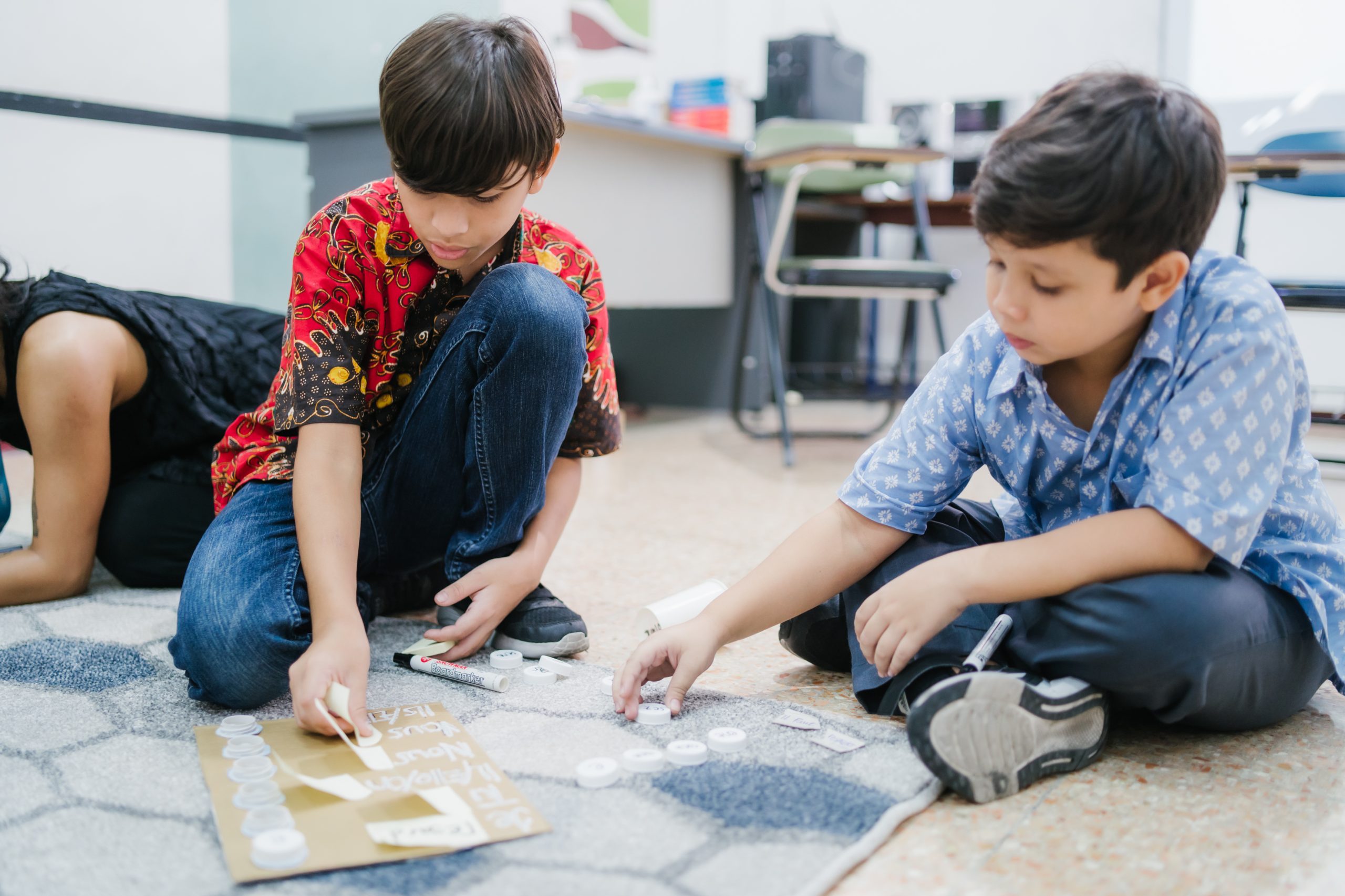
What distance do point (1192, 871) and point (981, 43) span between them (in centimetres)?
364

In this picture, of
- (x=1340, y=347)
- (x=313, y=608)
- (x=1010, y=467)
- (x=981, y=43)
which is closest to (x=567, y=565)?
(x=313, y=608)

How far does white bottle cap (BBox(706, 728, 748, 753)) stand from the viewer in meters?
0.79

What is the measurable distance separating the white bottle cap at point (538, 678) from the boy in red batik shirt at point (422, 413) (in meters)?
0.06

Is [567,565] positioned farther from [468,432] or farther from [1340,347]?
[1340,347]

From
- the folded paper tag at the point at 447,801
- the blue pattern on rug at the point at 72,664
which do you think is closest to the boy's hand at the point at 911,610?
the folded paper tag at the point at 447,801

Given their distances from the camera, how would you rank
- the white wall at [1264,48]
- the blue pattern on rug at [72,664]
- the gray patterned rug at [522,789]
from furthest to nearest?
the white wall at [1264,48], the blue pattern on rug at [72,664], the gray patterned rug at [522,789]

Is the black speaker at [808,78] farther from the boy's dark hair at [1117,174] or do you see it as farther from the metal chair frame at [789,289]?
the boy's dark hair at [1117,174]

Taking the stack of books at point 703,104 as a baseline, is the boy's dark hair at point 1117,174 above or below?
below

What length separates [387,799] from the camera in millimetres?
680

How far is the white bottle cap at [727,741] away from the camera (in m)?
0.79

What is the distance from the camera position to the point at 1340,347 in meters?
3.19

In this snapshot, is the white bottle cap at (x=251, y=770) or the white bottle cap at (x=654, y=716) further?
the white bottle cap at (x=654, y=716)

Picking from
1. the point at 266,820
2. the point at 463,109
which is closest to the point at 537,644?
the point at 266,820

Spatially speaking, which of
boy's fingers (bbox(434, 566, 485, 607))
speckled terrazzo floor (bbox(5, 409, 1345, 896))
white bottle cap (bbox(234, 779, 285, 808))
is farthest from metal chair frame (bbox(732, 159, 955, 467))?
white bottle cap (bbox(234, 779, 285, 808))
